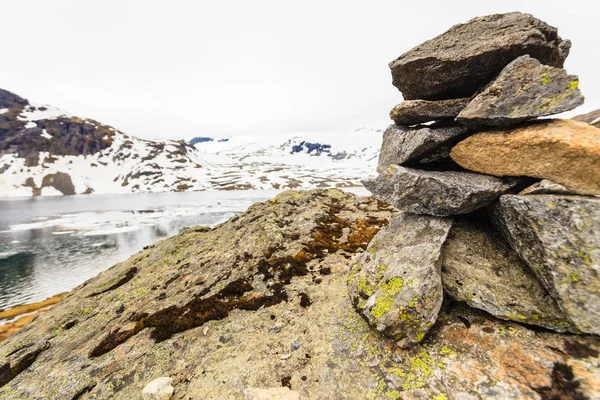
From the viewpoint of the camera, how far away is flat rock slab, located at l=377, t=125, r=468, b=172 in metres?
8.40

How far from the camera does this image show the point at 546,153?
632 centimetres

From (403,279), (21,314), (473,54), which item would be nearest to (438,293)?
(403,279)

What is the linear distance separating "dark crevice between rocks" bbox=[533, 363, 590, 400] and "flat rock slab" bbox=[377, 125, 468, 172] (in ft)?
20.0

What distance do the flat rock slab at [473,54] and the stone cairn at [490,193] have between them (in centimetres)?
3

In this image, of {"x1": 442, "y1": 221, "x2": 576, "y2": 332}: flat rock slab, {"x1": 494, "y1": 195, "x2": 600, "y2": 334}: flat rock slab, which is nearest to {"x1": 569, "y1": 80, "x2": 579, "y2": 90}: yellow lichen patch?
{"x1": 494, "y1": 195, "x2": 600, "y2": 334}: flat rock slab

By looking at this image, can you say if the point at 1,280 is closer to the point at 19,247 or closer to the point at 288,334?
the point at 19,247

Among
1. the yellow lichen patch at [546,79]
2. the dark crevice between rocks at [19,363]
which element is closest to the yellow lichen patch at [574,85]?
the yellow lichen patch at [546,79]

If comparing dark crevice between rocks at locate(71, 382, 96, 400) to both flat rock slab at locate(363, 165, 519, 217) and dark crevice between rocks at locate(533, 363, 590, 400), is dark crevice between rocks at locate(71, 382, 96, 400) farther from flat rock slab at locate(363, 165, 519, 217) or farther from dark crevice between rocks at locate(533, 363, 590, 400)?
dark crevice between rocks at locate(533, 363, 590, 400)

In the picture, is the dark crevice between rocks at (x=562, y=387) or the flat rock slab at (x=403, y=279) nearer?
the dark crevice between rocks at (x=562, y=387)

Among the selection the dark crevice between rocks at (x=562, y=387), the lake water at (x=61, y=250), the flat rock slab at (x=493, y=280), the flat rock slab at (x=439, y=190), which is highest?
the flat rock slab at (x=439, y=190)

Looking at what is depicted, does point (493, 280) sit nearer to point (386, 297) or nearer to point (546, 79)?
point (386, 297)

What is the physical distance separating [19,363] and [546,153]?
61.6 ft

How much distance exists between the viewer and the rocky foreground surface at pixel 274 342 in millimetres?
5445

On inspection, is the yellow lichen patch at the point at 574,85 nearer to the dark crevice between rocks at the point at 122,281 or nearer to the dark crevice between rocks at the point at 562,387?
the dark crevice between rocks at the point at 562,387
